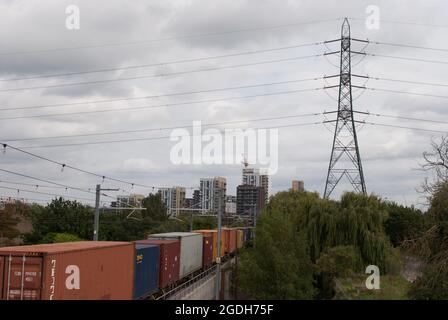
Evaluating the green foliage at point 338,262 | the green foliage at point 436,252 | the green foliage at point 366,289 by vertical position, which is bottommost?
the green foliage at point 366,289

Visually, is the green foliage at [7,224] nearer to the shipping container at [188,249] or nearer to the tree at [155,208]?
the shipping container at [188,249]

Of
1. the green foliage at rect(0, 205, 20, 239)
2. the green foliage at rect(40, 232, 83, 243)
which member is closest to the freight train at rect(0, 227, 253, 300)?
the green foliage at rect(40, 232, 83, 243)

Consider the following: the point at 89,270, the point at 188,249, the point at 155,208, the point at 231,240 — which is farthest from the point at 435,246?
the point at 155,208

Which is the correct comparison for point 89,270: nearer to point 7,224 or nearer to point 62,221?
point 7,224

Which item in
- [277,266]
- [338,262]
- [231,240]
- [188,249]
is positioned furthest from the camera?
→ [231,240]

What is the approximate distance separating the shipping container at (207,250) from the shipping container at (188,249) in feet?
4.51

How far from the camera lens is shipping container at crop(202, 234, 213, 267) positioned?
155 feet

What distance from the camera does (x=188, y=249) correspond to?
130 feet

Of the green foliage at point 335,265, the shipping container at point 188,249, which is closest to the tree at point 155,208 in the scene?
the shipping container at point 188,249

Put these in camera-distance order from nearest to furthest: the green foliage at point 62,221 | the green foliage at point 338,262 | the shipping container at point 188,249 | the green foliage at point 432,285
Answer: the green foliage at point 432,285 → the green foliage at point 338,262 → the shipping container at point 188,249 → the green foliage at point 62,221

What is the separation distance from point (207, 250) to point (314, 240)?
13.2m

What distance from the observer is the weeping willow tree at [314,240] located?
1270 inches
